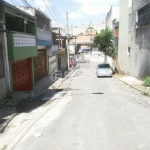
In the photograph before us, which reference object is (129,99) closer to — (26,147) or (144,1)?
(26,147)

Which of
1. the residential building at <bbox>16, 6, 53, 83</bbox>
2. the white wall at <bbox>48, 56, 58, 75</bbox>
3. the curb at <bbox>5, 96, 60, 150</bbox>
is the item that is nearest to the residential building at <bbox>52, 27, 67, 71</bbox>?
the white wall at <bbox>48, 56, 58, 75</bbox>

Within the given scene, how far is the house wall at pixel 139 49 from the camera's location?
18.9 metres

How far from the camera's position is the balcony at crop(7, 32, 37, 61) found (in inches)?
487

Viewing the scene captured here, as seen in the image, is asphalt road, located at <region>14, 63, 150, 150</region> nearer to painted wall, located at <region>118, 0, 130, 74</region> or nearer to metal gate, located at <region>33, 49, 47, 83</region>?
metal gate, located at <region>33, 49, 47, 83</region>

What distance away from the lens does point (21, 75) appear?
16672mm

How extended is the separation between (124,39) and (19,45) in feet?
58.4

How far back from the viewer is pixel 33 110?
11328mm

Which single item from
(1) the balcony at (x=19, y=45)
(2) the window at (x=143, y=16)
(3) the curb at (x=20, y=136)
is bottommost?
(3) the curb at (x=20, y=136)

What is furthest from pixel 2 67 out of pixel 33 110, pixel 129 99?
pixel 129 99

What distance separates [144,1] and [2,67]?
1429 cm

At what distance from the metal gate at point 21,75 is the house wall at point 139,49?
10.2 metres

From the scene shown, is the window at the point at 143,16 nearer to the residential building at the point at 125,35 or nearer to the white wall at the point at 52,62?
the residential building at the point at 125,35

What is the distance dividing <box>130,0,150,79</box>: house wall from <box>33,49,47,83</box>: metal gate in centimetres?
1010

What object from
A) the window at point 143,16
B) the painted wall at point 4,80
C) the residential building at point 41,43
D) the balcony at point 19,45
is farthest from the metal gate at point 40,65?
the window at point 143,16
